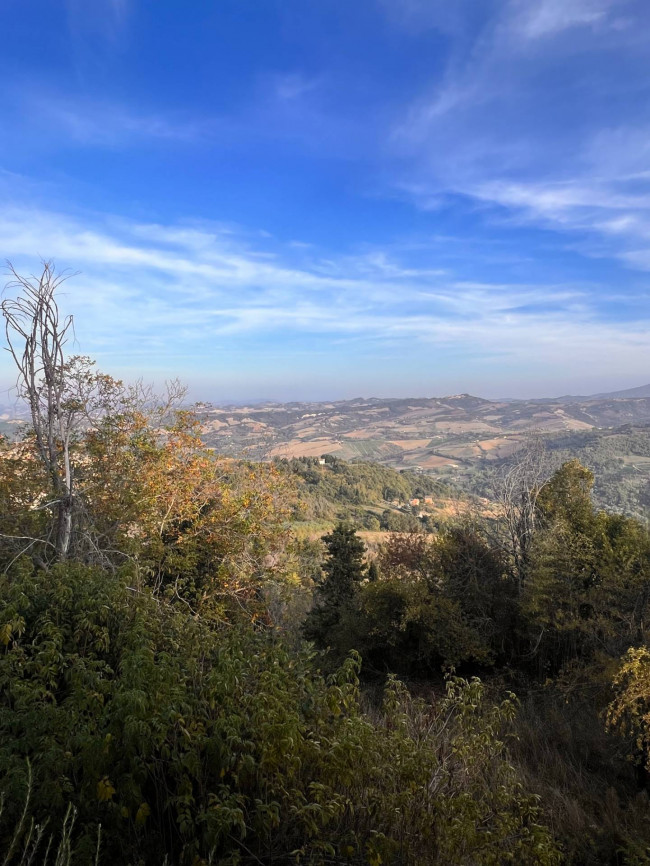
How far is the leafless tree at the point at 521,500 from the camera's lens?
1537 cm

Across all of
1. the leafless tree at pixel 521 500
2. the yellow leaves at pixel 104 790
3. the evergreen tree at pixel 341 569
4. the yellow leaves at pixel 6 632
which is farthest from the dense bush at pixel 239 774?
the evergreen tree at pixel 341 569

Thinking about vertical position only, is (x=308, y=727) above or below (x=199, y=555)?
above

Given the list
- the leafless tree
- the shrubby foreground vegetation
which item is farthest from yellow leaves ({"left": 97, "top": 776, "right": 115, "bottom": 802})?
the leafless tree

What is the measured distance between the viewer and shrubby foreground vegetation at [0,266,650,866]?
304 centimetres

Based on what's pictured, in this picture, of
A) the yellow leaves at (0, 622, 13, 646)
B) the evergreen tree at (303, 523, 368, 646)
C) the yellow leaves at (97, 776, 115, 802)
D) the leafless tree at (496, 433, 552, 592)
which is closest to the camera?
the yellow leaves at (97, 776, 115, 802)

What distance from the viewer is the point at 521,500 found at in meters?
16.2

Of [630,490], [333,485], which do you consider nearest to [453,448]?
[333,485]

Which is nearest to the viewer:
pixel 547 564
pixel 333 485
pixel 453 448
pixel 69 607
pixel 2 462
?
pixel 69 607

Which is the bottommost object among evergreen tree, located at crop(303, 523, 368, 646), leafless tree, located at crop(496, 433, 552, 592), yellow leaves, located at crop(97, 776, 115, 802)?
evergreen tree, located at crop(303, 523, 368, 646)

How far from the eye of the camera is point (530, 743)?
9.56m

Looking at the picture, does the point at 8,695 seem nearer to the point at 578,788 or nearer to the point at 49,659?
the point at 49,659

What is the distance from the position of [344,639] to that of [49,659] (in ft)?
42.7

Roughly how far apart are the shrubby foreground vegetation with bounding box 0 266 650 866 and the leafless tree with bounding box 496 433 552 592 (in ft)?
0.30

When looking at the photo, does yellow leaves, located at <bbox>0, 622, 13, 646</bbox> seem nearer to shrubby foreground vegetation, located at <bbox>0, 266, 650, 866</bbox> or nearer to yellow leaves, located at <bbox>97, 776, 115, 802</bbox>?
shrubby foreground vegetation, located at <bbox>0, 266, 650, 866</bbox>
